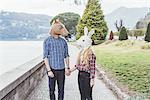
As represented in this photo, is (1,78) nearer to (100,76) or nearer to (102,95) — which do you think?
(102,95)

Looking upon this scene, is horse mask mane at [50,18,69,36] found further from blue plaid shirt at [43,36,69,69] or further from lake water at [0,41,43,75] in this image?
lake water at [0,41,43,75]

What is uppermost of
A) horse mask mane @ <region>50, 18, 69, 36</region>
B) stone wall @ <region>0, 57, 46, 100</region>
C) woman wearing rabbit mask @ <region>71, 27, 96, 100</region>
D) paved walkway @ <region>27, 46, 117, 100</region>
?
horse mask mane @ <region>50, 18, 69, 36</region>

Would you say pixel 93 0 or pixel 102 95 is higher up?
pixel 93 0

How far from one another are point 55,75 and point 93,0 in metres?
38.3

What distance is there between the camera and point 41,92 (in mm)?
10039

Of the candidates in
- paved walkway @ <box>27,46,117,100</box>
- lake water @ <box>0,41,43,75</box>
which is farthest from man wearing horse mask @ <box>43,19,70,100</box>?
lake water @ <box>0,41,43,75</box>

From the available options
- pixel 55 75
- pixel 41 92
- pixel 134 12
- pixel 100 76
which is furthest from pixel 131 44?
pixel 134 12

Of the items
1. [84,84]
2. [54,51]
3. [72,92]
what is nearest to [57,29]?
[54,51]

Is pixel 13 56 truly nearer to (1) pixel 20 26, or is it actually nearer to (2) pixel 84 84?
(1) pixel 20 26

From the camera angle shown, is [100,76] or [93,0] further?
[93,0]

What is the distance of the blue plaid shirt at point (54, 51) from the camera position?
23.5ft

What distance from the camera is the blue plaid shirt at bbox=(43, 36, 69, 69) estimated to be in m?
7.17

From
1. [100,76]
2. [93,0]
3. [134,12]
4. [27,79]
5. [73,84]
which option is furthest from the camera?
[134,12]

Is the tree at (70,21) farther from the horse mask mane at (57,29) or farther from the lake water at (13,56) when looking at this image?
the horse mask mane at (57,29)
